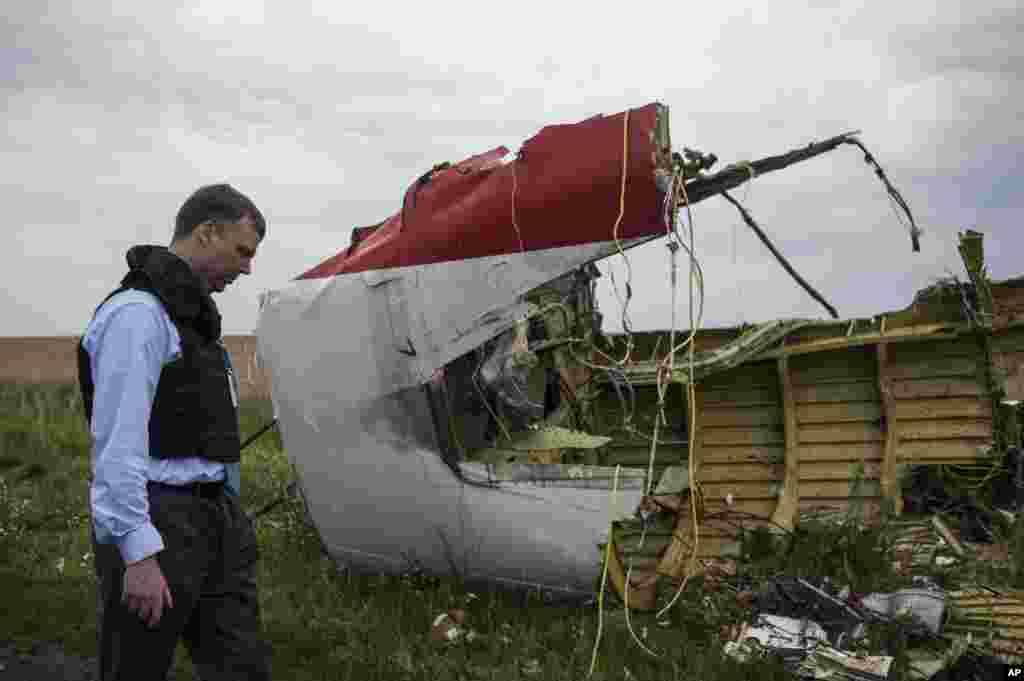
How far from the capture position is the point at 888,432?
7008 millimetres

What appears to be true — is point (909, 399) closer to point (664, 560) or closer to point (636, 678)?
point (664, 560)

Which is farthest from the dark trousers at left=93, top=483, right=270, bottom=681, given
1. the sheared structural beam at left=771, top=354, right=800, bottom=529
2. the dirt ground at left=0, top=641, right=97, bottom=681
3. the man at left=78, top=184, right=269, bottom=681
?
the sheared structural beam at left=771, top=354, right=800, bottom=529

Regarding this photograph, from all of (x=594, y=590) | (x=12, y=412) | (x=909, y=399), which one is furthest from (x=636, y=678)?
(x=12, y=412)

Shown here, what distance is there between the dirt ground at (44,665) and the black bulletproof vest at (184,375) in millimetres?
2670

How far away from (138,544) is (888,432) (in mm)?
6008

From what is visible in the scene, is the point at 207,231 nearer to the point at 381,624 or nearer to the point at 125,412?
the point at 125,412

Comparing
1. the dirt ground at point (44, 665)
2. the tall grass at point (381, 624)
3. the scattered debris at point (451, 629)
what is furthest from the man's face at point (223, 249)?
the dirt ground at point (44, 665)

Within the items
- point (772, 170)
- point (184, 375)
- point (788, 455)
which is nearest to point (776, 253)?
point (772, 170)

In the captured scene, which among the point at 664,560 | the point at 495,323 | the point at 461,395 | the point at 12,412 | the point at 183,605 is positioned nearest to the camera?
the point at 183,605

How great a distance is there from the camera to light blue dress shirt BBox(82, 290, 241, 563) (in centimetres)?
230

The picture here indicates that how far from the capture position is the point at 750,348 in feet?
22.7

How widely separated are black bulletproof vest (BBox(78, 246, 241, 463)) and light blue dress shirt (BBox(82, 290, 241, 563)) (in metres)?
0.06

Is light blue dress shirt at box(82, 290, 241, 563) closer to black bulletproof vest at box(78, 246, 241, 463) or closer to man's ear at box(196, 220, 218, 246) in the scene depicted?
black bulletproof vest at box(78, 246, 241, 463)

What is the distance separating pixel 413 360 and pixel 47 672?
2.42m
